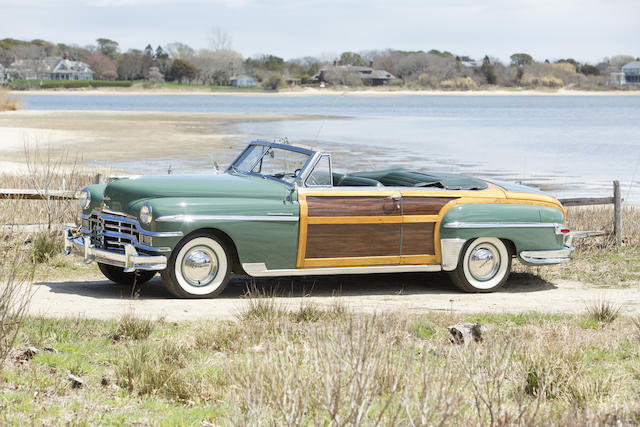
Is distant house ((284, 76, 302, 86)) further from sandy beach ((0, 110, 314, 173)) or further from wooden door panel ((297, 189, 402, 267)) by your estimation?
wooden door panel ((297, 189, 402, 267))

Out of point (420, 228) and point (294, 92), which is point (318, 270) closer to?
point (420, 228)

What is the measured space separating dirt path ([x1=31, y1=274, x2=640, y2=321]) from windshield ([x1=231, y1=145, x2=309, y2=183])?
1277 millimetres

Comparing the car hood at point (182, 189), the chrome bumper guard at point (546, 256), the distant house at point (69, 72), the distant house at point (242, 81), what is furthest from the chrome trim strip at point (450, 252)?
the distant house at point (69, 72)

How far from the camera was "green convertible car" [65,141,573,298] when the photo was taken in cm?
882

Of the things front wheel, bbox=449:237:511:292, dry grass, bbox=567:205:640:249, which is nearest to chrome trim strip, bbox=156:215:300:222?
front wheel, bbox=449:237:511:292

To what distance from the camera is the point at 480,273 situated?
1020 cm

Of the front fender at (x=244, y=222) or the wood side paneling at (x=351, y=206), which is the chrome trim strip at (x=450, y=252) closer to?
the wood side paneling at (x=351, y=206)

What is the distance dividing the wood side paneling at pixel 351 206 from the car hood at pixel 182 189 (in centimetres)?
35

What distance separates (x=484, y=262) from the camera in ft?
33.5

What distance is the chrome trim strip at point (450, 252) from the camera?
981cm

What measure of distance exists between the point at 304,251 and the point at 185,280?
1.30 meters

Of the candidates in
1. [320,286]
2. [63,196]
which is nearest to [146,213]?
[320,286]

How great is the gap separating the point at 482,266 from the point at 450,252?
569mm

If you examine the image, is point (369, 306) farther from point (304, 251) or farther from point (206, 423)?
point (206, 423)
